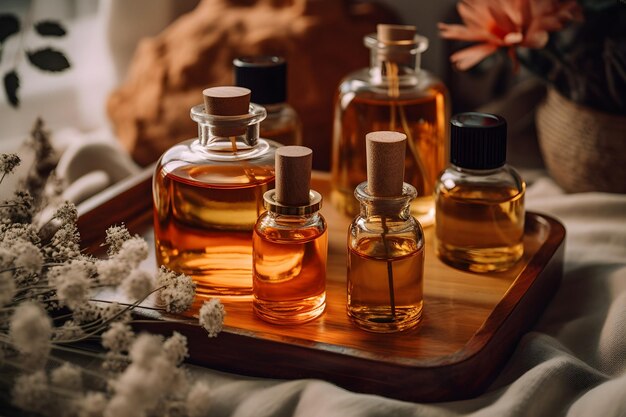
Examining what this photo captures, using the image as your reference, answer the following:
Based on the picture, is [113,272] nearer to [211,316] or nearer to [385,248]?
[211,316]

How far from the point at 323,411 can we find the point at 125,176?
1.89 feet

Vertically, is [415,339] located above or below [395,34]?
below

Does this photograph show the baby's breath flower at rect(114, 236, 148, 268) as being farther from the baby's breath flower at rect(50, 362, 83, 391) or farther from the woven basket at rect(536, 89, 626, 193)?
the woven basket at rect(536, 89, 626, 193)

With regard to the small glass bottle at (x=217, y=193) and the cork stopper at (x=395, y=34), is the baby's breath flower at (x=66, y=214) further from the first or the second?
the cork stopper at (x=395, y=34)

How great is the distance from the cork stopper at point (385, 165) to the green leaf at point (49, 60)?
293mm

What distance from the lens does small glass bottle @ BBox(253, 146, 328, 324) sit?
679mm

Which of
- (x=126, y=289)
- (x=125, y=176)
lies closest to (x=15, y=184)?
(x=125, y=176)

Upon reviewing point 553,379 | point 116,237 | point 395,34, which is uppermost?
point 395,34

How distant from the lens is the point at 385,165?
27.0 inches

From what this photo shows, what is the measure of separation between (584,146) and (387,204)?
18.1 inches

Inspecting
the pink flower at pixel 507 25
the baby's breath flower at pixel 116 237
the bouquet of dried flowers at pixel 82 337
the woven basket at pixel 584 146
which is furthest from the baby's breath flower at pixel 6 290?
the woven basket at pixel 584 146

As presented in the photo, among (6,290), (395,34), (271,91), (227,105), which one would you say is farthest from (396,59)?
(6,290)

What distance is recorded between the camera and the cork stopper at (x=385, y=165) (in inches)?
26.9

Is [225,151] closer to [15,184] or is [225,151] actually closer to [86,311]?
[86,311]
